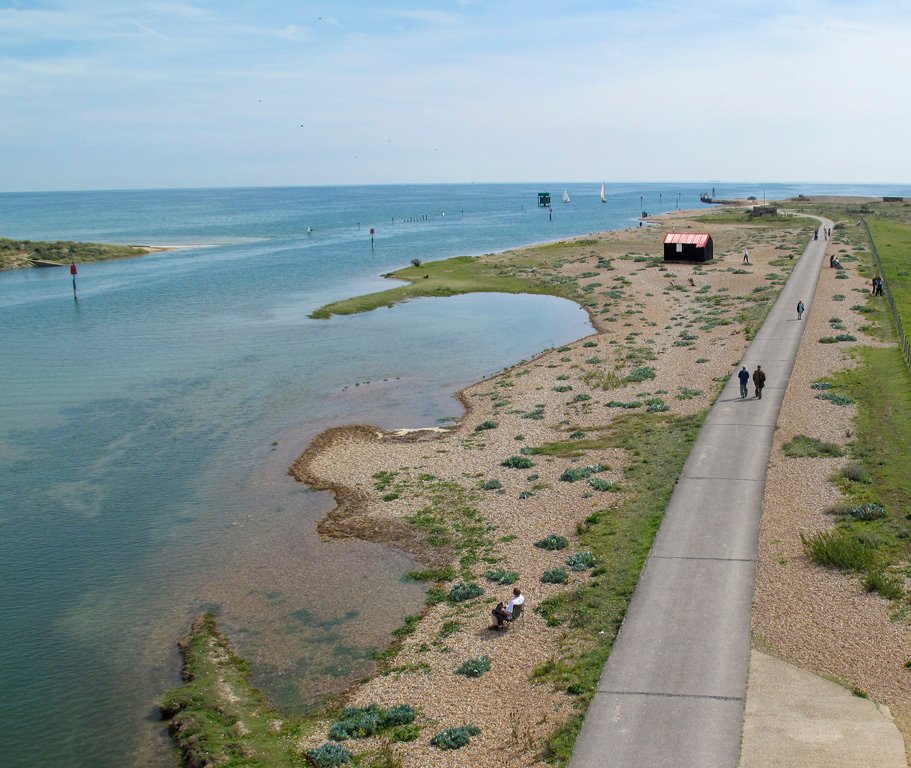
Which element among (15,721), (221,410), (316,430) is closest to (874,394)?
(316,430)

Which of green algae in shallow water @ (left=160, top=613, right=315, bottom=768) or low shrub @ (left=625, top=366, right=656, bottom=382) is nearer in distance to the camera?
green algae in shallow water @ (left=160, top=613, right=315, bottom=768)

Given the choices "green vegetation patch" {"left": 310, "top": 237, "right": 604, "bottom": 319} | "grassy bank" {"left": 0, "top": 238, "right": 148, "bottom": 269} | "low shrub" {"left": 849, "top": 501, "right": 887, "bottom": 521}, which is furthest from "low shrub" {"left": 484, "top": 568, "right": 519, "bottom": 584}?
"grassy bank" {"left": 0, "top": 238, "right": 148, "bottom": 269}

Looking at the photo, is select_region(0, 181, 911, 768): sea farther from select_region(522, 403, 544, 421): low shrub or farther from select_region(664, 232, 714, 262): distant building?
select_region(664, 232, 714, 262): distant building

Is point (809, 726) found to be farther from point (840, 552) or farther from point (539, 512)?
point (539, 512)

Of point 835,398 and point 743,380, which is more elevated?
point 743,380

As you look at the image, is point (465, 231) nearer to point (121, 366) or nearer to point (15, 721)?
point (121, 366)

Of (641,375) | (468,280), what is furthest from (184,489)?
(468,280)

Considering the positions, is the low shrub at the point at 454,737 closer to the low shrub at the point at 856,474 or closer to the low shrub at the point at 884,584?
the low shrub at the point at 884,584
